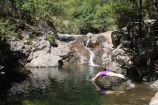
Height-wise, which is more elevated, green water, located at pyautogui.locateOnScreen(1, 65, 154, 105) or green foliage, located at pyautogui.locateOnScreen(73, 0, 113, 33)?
green foliage, located at pyautogui.locateOnScreen(73, 0, 113, 33)

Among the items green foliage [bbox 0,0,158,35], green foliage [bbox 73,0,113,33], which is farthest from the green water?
green foliage [bbox 73,0,113,33]

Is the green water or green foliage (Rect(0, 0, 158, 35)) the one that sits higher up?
green foliage (Rect(0, 0, 158, 35))

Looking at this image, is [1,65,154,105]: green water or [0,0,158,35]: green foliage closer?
[1,65,154,105]: green water

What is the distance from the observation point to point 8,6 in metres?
57.8

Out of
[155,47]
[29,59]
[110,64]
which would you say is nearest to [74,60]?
[29,59]

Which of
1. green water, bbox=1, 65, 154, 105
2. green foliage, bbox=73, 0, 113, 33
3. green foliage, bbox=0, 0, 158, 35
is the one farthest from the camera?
green foliage, bbox=73, 0, 113, 33

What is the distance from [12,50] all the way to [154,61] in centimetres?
2128

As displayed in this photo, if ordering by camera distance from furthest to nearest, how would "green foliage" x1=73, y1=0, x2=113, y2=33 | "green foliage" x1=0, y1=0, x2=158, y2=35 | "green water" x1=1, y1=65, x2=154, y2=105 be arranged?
"green foliage" x1=73, y1=0, x2=113, y2=33 < "green foliage" x1=0, y1=0, x2=158, y2=35 < "green water" x1=1, y1=65, x2=154, y2=105

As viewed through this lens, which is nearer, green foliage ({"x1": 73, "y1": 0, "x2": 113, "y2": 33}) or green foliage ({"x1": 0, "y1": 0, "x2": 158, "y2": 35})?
green foliage ({"x1": 0, "y1": 0, "x2": 158, "y2": 35})

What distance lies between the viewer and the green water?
26750 millimetres

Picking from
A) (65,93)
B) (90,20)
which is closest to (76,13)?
(90,20)

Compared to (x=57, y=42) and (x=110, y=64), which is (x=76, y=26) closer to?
(x=57, y=42)

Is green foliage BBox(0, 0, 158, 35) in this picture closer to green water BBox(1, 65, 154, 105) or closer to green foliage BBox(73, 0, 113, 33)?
green foliage BBox(73, 0, 113, 33)

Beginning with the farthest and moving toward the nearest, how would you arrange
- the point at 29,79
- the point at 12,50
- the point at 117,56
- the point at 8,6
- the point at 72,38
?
the point at 72,38 → the point at 8,6 → the point at 12,50 → the point at 117,56 → the point at 29,79
